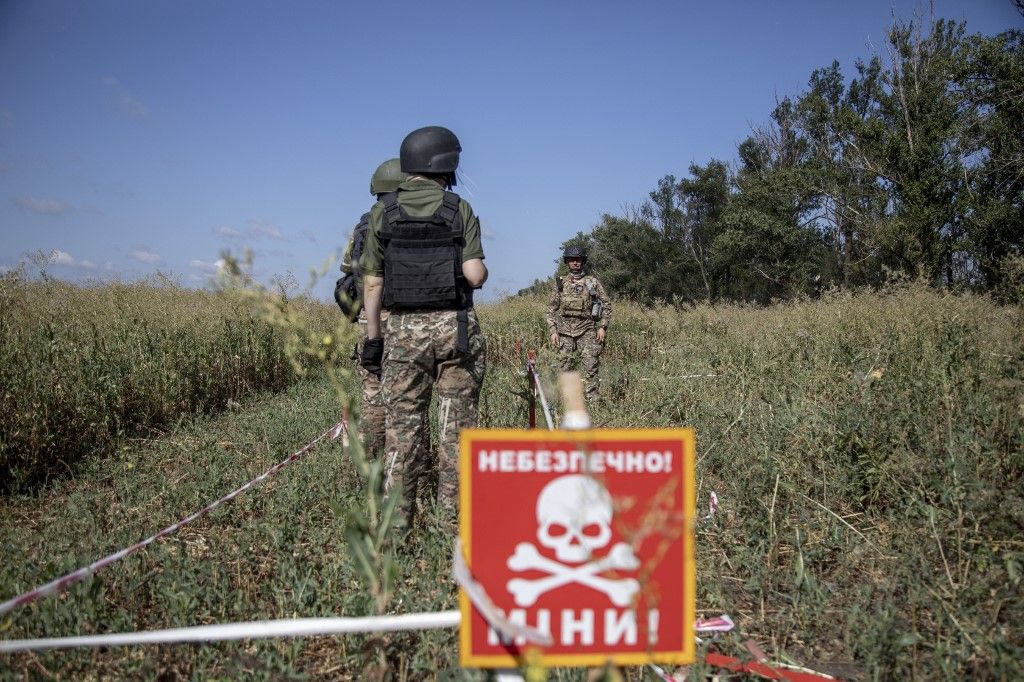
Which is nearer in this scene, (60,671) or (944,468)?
(60,671)

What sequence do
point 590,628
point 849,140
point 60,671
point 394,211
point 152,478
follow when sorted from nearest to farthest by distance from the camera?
point 590,628 < point 60,671 < point 394,211 < point 152,478 < point 849,140

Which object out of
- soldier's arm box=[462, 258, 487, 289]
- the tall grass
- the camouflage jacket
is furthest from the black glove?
the camouflage jacket

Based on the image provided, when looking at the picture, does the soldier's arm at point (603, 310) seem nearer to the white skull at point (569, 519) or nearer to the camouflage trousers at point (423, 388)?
the camouflage trousers at point (423, 388)

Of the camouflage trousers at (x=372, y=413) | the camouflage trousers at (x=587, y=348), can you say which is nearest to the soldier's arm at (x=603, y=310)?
the camouflage trousers at (x=587, y=348)

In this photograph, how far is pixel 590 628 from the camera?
4.85 feet

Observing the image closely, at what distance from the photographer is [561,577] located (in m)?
1.49

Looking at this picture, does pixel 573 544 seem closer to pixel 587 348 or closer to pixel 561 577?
pixel 561 577

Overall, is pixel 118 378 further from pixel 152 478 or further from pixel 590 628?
pixel 590 628

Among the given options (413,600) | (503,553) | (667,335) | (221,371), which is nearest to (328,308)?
(221,371)

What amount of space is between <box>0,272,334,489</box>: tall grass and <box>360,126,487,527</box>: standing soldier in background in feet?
10.3

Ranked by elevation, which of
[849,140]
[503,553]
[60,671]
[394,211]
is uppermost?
[849,140]

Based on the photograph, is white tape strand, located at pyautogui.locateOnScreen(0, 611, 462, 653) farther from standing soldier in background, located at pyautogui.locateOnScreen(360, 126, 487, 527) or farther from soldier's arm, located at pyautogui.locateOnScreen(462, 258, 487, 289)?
soldier's arm, located at pyautogui.locateOnScreen(462, 258, 487, 289)

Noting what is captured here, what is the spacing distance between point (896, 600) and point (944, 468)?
3.48 ft

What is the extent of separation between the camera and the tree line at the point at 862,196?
2366 cm
